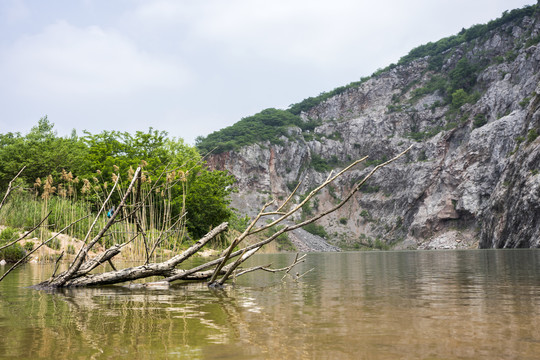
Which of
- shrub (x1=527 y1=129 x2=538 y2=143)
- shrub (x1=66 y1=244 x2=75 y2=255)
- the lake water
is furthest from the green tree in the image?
shrub (x1=527 y1=129 x2=538 y2=143)

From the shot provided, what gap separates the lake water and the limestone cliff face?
44046 millimetres

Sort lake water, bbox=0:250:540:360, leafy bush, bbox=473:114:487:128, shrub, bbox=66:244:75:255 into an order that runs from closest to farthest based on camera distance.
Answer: lake water, bbox=0:250:540:360
shrub, bbox=66:244:75:255
leafy bush, bbox=473:114:487:128

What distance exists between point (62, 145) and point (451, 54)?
330ft

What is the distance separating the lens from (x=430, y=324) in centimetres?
366

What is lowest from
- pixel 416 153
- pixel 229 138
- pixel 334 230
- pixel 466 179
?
pixel 334 230

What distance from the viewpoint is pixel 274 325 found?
3.68 meters

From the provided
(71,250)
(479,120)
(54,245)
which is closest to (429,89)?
(479,120)

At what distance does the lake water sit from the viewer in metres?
2.75

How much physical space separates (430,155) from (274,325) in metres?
90.8

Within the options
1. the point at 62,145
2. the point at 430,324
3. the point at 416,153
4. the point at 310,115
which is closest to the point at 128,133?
the point at 62,145

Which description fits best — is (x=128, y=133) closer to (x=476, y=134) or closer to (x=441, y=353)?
(x=441, y=353)

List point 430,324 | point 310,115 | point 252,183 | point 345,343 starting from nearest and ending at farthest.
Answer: point 345,343, point 430,324, point 252,183, point 310,115

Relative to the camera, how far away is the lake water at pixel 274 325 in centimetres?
275

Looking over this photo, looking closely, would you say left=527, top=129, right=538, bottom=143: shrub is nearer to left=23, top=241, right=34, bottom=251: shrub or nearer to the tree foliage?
the tree foliage
